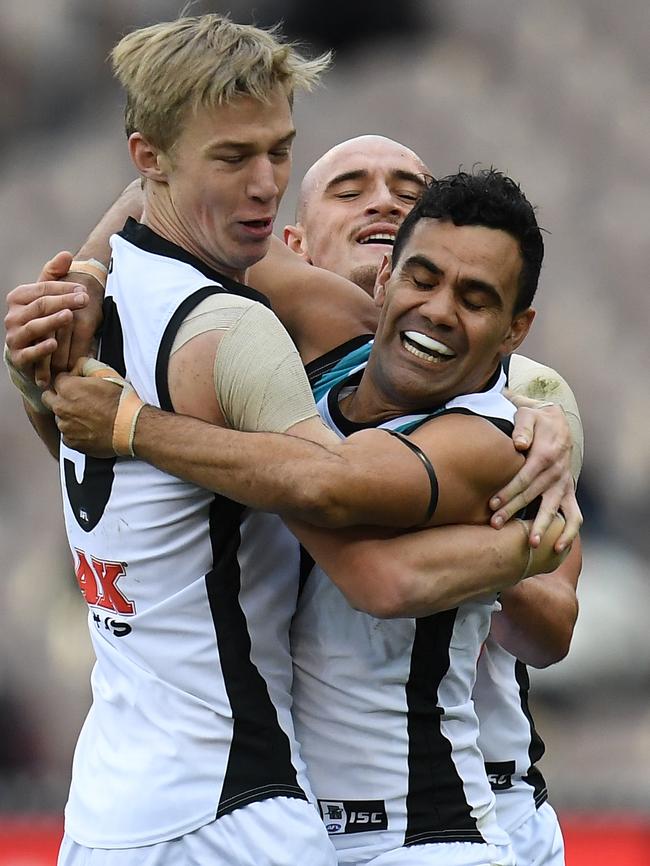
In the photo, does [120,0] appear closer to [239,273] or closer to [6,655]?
[6,655]

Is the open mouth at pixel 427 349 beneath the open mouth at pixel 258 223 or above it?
beneath

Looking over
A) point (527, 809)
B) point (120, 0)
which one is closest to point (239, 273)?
point (527, 809)

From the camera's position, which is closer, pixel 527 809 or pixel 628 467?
pixel 527 809

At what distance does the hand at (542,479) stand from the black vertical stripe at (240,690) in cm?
53

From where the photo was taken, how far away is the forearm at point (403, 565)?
2.84 metres

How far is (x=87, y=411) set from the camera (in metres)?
2.89

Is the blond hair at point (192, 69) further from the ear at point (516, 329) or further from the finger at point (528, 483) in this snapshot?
the finger at point (528, 483)

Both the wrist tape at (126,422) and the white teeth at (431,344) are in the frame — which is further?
the white teeth at (431,344)

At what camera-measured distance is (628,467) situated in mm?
7355

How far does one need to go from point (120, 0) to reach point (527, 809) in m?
5.49

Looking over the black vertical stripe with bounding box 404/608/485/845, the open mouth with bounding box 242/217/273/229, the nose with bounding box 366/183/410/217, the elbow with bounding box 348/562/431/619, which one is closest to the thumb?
the open mouth with bounding box 242/217/273/229

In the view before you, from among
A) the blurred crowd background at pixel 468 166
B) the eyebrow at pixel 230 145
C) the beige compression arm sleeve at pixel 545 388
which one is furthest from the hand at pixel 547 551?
the blurred crowd background at pixel 468 166

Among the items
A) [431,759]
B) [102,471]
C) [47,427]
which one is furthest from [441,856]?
[47,427]

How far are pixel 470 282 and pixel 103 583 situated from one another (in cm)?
98
